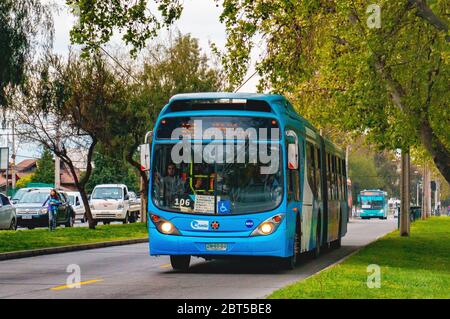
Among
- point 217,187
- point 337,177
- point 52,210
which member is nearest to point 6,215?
point 52,210

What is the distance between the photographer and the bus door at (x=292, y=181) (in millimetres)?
19531

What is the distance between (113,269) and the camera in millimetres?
20781

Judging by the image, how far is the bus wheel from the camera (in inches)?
803

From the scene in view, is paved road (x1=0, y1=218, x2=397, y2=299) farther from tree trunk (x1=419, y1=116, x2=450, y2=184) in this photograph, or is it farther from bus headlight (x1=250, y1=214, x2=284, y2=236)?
tree trunk (x1=419, y1=116, x2=450, y2=184)

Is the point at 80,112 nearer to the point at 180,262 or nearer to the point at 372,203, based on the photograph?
the point at 180,262

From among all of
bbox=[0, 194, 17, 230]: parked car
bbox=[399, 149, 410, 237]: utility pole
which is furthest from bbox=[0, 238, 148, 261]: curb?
bbox=[399, 149, 410, 237]: utility pole

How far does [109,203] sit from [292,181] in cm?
3888

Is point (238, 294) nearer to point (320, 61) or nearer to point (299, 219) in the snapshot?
point (299, 219)

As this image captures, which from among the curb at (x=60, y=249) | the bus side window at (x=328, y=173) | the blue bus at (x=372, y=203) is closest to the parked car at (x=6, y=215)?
the curb at (x=60, y=249)

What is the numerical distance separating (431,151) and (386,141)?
1410 millimetres

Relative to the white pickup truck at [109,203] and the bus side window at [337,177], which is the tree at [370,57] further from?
A: the white pickup truck at [109,203]

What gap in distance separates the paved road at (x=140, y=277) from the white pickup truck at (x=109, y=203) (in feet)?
105

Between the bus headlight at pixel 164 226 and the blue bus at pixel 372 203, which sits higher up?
the blue bus at pixel 372 203

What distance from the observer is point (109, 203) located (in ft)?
192
